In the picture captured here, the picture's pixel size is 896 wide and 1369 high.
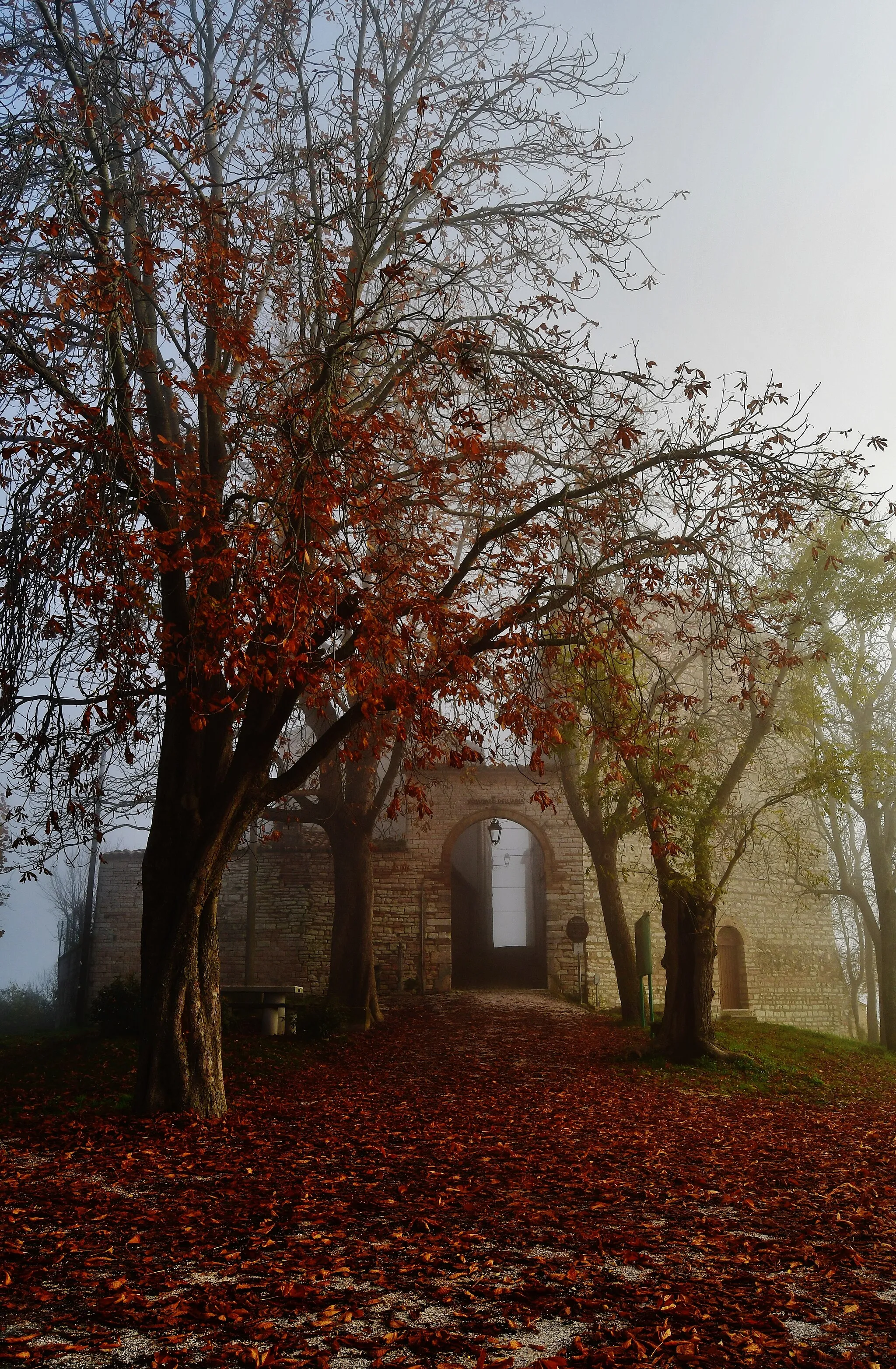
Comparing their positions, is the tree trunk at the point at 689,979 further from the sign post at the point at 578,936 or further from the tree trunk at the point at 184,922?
the sign post at the point at 578,936

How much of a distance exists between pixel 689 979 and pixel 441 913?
25.1 ft

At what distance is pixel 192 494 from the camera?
6.04 m

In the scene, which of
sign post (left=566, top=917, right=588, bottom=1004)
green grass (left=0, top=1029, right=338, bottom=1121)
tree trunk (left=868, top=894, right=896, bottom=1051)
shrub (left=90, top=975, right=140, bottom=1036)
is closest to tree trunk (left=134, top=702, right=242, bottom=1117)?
green grass (left=0, top=1029, right=338, bottom=1121)

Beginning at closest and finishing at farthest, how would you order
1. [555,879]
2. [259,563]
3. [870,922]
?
[259,563] < [870,922] < [555,879]

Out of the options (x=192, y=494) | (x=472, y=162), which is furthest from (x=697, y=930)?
(x=472, y=162)

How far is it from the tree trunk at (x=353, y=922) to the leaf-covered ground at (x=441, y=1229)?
4.78 m

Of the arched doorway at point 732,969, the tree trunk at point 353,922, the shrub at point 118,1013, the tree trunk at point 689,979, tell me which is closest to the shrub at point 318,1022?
the tree trunk at point 353,922

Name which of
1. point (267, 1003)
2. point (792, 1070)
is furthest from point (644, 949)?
point (267, 1003)

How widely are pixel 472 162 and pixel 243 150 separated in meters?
2.30

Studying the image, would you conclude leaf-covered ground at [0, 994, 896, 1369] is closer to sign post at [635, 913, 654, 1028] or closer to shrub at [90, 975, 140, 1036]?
shrub at [90, 975, 140, 1036]

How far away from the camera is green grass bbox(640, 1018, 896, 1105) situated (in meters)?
10.2

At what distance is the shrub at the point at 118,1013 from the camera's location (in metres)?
11.3

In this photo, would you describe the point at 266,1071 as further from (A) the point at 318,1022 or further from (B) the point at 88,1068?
(A) the point at 318,1022

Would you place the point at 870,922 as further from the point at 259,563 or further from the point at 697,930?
the point at 259,563
